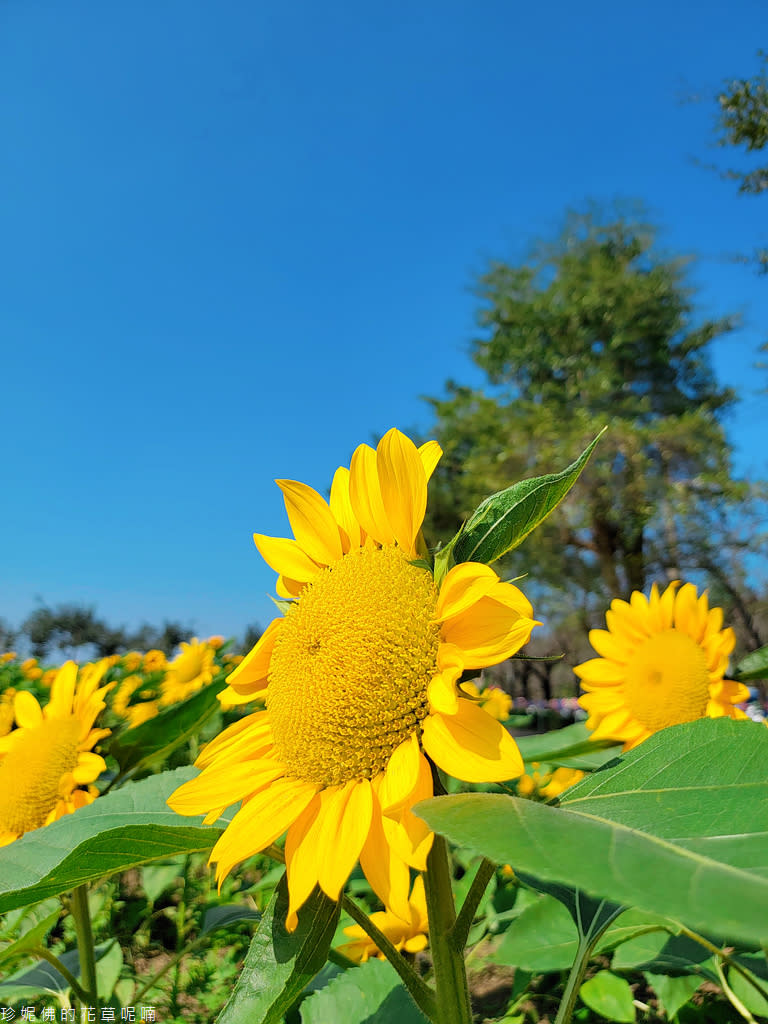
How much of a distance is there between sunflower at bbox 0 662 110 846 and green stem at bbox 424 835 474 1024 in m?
0.72

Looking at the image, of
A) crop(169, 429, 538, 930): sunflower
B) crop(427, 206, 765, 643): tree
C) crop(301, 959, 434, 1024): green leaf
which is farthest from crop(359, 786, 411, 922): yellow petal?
crop(427, 206, 765, 643): tree

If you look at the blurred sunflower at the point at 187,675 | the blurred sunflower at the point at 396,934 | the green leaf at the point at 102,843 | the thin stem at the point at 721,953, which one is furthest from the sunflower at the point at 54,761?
the blurred sunflower at the point at 187,675

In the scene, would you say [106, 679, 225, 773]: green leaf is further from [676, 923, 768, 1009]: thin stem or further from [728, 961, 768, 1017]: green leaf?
[728, 961, 768, 1017]: green leaf

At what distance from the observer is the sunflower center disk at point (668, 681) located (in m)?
1.31

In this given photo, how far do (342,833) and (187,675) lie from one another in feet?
7.64

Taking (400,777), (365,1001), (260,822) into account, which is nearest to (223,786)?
(260,822)

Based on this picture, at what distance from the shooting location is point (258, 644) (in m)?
0.69

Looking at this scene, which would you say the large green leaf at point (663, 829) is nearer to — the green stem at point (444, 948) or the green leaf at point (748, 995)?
the green stem at point (444, 948)

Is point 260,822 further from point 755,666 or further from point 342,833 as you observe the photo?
point 755,666

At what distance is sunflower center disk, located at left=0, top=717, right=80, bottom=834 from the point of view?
109cm

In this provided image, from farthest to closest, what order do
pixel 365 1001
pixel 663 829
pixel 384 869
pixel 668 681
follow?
pixel 668 681
pixel 365 1001
pixel 384 869
pixel 663 829

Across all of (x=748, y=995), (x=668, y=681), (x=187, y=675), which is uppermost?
(x=187, y=675)

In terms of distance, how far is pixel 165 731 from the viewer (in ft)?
3.01

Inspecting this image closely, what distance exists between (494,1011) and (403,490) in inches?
57.2
